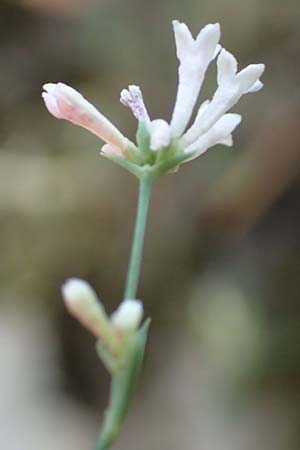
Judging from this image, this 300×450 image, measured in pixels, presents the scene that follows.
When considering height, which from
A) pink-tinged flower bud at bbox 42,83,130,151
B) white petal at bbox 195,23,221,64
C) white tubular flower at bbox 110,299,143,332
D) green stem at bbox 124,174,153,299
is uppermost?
white petal at bbox 195,23,221,64

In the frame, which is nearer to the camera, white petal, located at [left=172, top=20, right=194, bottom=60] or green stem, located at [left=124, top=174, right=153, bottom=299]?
green stem, located at [left=124, top=174, right=153, bottom=299]

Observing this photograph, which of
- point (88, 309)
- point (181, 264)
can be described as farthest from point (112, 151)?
point (181, 264)

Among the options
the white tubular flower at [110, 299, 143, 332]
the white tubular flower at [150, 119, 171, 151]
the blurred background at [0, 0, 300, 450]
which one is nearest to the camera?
the white tubular flower at [110, 299, 143, 332]

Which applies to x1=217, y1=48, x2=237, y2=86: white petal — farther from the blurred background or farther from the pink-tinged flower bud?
the blurred background

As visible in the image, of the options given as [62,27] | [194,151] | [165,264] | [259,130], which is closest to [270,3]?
[259,130]

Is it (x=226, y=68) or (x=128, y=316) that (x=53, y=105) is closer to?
(x=226, y=68)

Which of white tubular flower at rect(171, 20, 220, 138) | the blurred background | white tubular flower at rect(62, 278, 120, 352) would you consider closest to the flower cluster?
white tubular flower at rect(171, 20, 220, 138)

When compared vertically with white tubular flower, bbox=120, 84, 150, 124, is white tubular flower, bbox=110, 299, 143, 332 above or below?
below

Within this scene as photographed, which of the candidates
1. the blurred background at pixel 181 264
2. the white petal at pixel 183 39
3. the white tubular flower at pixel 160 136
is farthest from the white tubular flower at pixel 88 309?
the blurred background at pixel 181 264

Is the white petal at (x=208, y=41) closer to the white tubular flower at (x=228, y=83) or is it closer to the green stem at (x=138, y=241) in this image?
the white tubular flower at (x=228, y=83)
